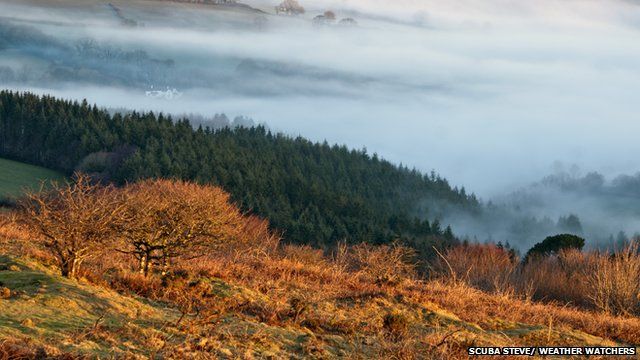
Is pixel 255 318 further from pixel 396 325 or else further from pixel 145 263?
pixel 145 263

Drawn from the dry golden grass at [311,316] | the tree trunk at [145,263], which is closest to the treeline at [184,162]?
the dry golden grass at [311,316]

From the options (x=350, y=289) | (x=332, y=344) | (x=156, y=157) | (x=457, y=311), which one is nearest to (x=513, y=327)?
(x=457, y=311)

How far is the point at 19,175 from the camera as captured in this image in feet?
A: 375

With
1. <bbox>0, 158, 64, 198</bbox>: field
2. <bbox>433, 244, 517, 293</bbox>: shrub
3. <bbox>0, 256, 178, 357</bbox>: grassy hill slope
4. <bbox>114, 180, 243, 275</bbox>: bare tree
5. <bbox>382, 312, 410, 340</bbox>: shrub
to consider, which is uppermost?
<bbox>114, 180, 243, 275</bbox>: bare tree

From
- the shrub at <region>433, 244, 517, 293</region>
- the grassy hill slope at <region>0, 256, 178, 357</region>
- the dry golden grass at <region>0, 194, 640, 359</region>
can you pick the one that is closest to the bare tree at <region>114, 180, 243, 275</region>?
the dry golden grass at <region>0, 194, 640, 359</region>

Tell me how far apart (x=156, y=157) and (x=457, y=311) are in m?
112

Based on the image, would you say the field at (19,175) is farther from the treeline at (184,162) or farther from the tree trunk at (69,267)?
the tree trunk at (69,267)

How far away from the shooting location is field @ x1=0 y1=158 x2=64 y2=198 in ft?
344

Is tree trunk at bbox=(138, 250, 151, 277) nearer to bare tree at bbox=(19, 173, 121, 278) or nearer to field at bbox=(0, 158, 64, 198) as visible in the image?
bare tree at bbox=(19, 173, 121, 278)

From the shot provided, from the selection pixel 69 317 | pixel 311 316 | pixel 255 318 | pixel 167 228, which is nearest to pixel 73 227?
pixel 69 317

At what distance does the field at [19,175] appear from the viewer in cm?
10488

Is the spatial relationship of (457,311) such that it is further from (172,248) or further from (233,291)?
(172,248)

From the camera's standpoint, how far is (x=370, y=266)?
2670cm

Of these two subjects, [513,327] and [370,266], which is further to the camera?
[370,266]
